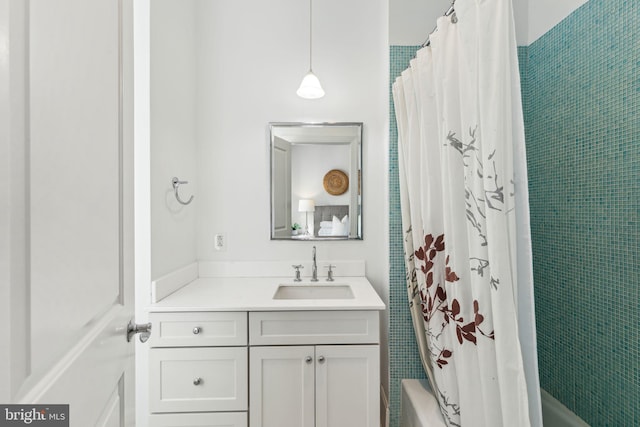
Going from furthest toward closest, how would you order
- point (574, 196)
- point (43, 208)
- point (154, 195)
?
point (154, 195) → point (574, 196) → point (43, 208)

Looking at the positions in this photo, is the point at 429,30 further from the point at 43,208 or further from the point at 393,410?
the point at 393,410

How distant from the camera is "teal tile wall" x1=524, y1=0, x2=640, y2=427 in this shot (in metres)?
1.31

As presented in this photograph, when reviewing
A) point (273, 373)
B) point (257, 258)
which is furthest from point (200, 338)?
point (257, 258)

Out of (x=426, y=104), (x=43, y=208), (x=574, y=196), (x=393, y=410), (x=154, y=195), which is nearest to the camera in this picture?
(x=43, y=208)

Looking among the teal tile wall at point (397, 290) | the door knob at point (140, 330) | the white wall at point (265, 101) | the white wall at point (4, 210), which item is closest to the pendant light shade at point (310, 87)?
the white wall at point (265, 101)

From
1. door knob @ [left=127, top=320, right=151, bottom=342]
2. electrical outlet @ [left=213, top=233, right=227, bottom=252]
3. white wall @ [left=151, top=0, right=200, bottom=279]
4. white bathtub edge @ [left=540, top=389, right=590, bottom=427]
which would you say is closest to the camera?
door knob @ [left=127, top=320, right=151, bottom=342]

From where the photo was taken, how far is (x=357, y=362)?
159cm

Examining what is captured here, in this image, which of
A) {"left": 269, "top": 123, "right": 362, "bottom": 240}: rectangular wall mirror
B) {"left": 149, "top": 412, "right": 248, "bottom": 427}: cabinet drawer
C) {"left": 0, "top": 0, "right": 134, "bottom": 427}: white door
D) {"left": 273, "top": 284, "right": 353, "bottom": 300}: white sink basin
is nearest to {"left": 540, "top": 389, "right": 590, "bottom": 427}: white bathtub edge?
{"left": 273, "top": 284, "right": 353, "bottom": 300}: white sink basin

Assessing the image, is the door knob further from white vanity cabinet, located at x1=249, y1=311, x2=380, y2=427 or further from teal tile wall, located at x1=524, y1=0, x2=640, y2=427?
teal tile wall, located at x1=524, y1=0, x2=640, y2=427

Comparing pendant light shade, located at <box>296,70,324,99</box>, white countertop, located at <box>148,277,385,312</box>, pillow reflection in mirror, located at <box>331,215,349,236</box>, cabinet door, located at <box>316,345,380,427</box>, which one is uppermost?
pendant light shade, located at <box>296,70,324,99</box>

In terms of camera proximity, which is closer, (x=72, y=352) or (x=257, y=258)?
(x=72, y=352)

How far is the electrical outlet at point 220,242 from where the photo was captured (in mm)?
2193

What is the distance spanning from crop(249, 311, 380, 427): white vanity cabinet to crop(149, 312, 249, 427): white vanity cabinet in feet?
0.23

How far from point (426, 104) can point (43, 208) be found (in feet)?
4.48
